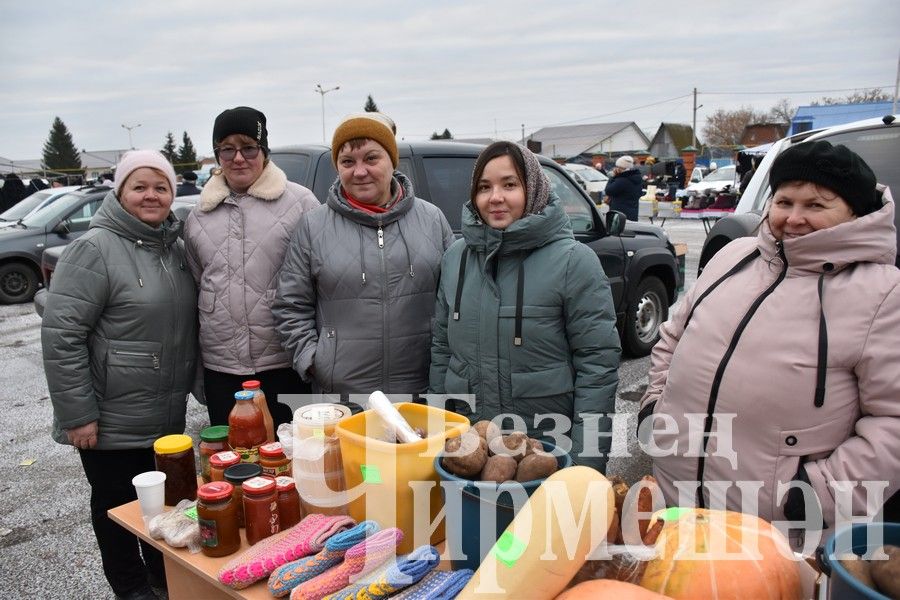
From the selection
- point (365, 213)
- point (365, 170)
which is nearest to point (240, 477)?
point (365, 213)

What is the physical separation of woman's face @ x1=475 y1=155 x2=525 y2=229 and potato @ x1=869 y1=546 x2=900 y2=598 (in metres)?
1.48

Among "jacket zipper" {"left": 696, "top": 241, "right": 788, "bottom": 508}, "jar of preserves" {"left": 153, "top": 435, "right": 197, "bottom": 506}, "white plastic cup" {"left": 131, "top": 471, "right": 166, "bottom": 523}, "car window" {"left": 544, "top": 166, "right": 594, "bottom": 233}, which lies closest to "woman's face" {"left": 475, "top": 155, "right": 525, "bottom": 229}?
"jacket zipper" {"left": 696, "top": 241, "right": 788, "bottom": 508}

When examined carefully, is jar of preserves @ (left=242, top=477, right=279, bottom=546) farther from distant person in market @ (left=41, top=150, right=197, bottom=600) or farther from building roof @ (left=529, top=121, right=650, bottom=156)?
building roof @ (left=529, top=121, right=650, bottom=156)

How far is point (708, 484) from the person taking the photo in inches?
79.7

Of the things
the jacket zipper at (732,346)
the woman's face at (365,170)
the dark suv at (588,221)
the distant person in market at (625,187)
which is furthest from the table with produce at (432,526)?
the distant person in market at (625,187)

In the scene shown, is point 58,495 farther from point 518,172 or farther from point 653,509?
point 653,509

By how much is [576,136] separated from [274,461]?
3579 inches

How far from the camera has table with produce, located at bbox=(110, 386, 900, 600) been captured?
1313 millimetres

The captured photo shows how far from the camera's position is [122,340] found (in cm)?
271

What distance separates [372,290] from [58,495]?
306 centimetres

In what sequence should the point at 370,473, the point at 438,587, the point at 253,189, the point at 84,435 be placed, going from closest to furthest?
the point at 438,587
the point at 370,473
the point at 84,435
the point at 253,189

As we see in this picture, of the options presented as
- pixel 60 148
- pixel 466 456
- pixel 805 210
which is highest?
pixel 60 148

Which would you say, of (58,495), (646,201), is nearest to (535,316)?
(58,495)

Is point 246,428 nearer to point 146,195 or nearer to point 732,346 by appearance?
point 146,195
